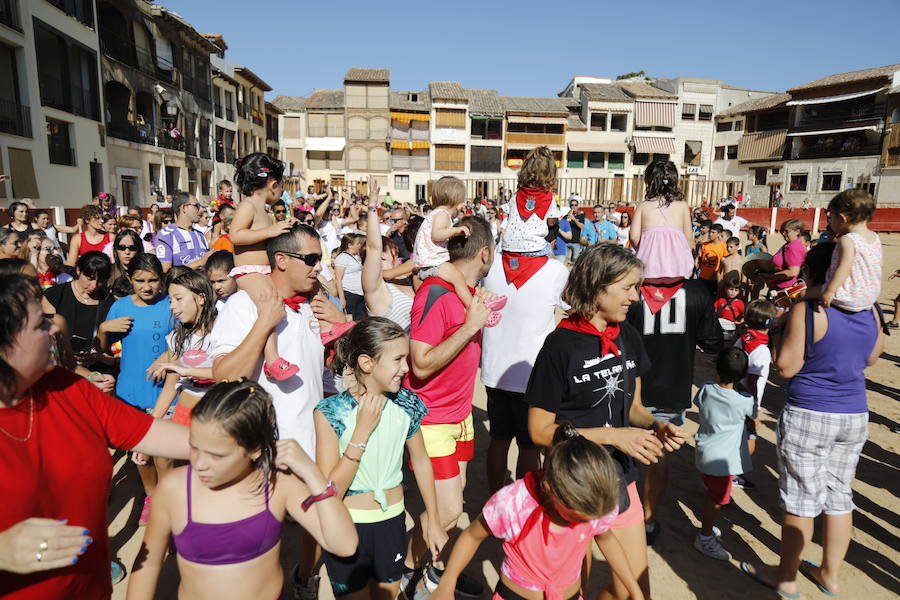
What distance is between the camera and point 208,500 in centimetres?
188

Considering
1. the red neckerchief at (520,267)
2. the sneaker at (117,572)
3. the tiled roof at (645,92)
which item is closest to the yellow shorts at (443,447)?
the red neckerchief at (520,267)

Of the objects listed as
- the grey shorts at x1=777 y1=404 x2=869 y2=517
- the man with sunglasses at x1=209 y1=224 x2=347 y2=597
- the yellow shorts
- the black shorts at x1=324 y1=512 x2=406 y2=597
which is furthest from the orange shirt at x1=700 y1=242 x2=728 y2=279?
the black shorts at x1=324 y1=512 x2=406 y2=597

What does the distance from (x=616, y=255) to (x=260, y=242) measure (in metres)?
2.25

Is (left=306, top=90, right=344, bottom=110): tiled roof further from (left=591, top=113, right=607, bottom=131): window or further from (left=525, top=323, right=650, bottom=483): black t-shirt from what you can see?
(left=525, top=323, right=650, bottom=483): black t-shirt

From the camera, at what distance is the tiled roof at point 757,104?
1527 inches

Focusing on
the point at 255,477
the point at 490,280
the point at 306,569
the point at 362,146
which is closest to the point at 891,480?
the point at 490,280

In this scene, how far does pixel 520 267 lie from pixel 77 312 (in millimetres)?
3405

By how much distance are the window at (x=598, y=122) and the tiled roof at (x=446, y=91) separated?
35.7 feet

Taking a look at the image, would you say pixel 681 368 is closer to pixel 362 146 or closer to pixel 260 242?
pixel 260 242

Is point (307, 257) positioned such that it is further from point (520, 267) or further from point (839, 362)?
point (839, 362)

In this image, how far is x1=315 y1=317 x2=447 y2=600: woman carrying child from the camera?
2316 mm

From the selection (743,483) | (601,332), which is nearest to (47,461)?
(601,332)

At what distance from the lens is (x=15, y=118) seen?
1659 centimetres

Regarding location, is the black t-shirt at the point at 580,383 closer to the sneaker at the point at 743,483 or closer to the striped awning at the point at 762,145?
the sneaker at the point at 743,483
